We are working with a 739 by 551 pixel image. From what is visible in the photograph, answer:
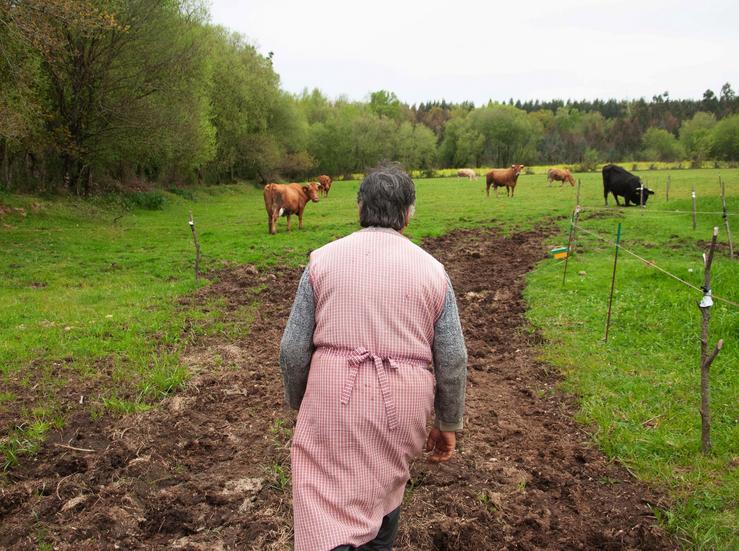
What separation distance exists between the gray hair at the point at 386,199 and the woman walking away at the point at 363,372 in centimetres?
1

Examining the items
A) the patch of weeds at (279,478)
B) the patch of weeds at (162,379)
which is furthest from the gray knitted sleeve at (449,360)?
the patch of weeds at (162,379)

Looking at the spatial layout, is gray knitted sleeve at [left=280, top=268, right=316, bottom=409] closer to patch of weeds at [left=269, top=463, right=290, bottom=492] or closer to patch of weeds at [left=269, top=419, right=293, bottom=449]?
patch of weeds at [left=269, top=463, right=290, bottom=492]

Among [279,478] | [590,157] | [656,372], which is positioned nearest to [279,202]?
[656,372]

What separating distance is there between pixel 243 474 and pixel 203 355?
8.85 ft

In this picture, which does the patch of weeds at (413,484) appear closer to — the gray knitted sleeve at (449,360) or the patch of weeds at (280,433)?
the patch of weeds at (280,433)

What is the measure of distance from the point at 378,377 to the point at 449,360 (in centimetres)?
38

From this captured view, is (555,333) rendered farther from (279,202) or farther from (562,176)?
(562,176)

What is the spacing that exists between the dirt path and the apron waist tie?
68.5 inches

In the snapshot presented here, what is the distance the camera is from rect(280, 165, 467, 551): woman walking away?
193 cm

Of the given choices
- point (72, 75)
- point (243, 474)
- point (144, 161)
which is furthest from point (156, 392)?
point (144, 161)

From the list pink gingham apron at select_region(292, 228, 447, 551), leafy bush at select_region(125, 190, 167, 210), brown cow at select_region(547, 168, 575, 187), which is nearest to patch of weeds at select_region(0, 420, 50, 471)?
pink gingham apron at select_region(292, 228, 447, 551)

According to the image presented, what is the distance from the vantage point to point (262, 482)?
391 cm

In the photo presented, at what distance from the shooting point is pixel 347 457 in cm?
196

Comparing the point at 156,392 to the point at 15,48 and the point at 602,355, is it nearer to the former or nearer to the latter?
the point at 602,355
